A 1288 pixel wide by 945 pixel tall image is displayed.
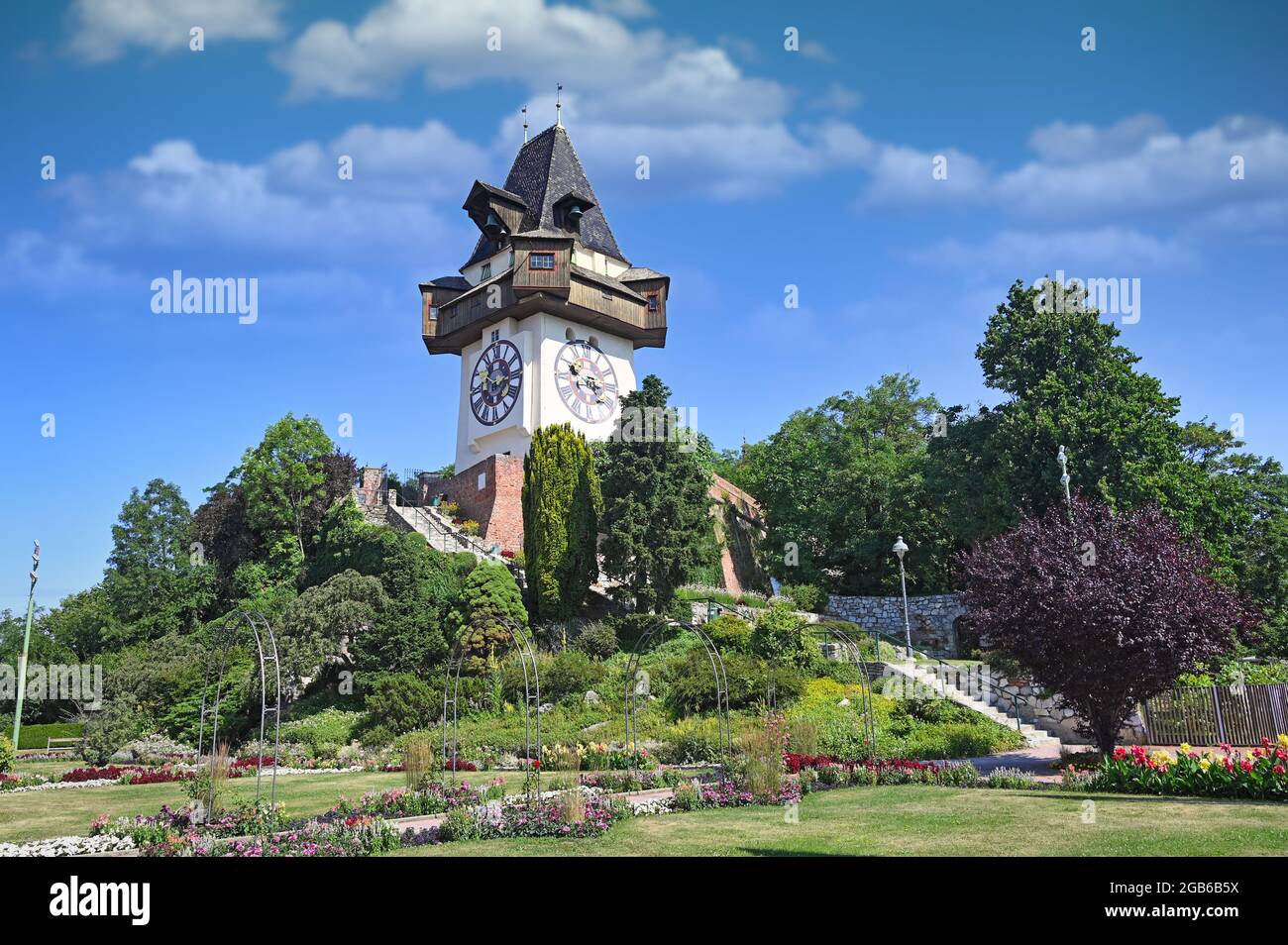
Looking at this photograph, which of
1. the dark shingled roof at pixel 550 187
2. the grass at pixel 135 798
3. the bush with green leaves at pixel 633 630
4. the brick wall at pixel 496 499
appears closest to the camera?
the grass at pixel 135 798

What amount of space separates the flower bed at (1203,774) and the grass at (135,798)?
9.34 meters

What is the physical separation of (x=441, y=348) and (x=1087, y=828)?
36.8m

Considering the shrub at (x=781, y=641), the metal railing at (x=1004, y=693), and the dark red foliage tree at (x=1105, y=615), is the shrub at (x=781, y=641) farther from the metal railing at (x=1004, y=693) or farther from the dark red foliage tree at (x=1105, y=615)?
the dark red foliage tree at (x=1105, y=615)

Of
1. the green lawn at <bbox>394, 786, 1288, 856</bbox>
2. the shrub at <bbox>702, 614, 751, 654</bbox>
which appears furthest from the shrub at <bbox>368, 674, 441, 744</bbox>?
the green lawn at <bbox>394, 786, 1288, 856</bbox>

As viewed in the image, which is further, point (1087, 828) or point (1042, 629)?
Answer: point (1042, 629)

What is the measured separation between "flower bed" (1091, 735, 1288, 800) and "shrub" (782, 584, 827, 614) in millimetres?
17714

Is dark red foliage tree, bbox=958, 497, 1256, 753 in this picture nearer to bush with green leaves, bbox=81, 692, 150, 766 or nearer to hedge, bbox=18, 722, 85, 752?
bush with green leaves, bbox=81, 692, 150, 766

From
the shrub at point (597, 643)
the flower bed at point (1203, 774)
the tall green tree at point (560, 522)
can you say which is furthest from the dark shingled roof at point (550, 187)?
the flower bed at point (1203, 774)

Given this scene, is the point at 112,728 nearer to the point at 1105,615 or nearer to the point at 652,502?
the point at 652,502

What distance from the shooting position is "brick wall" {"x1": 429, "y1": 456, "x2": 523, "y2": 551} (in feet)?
111

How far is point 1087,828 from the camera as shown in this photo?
9.38 m

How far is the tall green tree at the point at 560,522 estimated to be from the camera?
27.6 m
